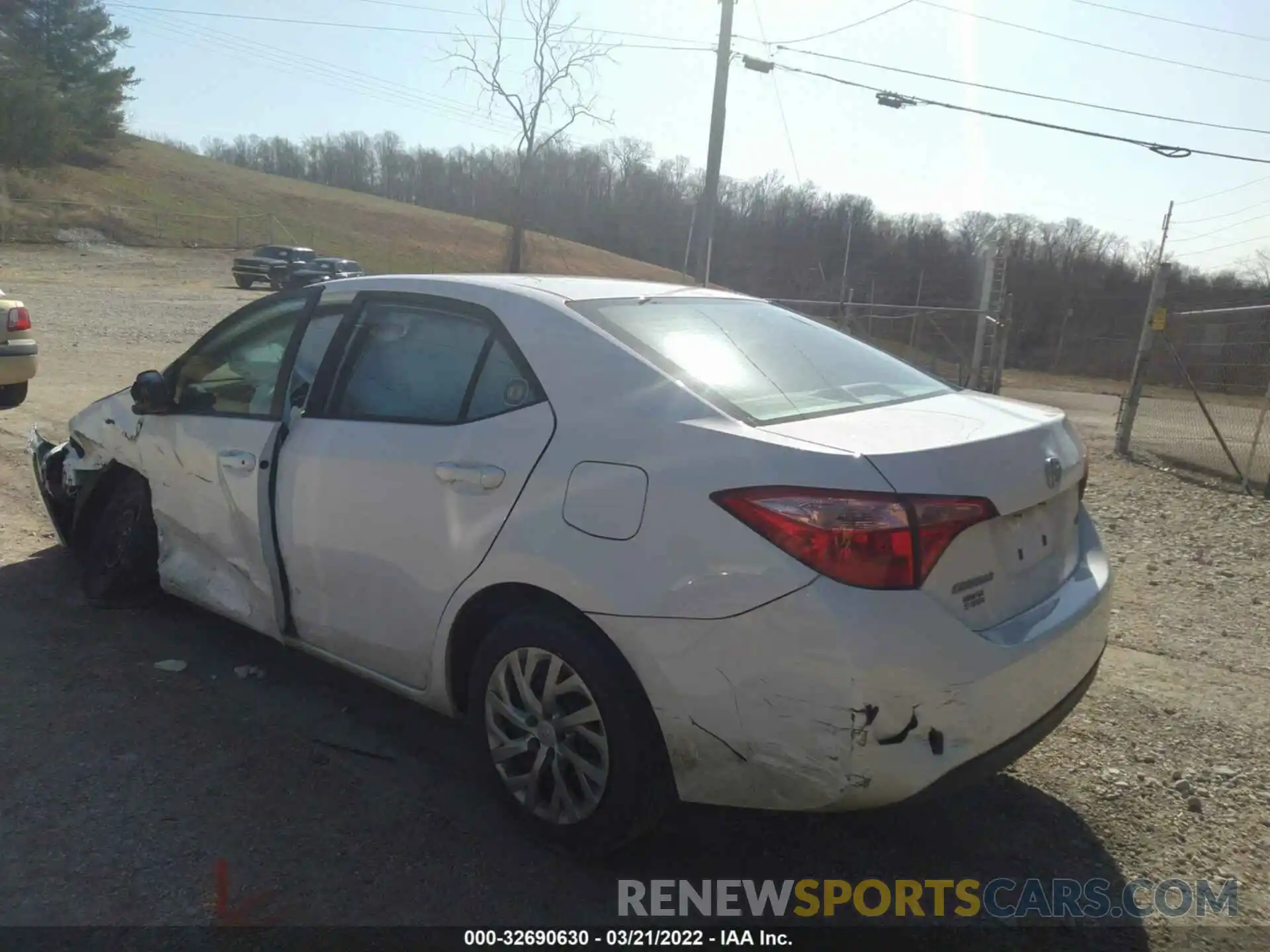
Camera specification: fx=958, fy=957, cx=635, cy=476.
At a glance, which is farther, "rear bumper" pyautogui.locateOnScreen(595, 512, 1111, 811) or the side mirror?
the side mirror

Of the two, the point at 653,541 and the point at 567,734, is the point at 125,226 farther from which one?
the point at 653,541

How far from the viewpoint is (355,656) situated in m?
3.38

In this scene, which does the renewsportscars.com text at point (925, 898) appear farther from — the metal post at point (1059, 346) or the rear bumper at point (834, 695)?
the metal post at point (1059, 346)

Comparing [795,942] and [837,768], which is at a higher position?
[837,768]

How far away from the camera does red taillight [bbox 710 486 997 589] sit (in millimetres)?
2264

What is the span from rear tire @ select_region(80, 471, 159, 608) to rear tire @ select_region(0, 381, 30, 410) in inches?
224

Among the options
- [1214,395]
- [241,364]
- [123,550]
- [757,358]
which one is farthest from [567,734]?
[1214,395]

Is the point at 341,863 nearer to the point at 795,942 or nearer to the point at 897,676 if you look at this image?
the point at 795,942

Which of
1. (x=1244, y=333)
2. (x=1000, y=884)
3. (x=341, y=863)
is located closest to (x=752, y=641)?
(x=1000, y=884)

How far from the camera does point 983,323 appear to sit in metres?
15.8

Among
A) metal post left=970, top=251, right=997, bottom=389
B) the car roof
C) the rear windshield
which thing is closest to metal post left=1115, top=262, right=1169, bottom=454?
metal post left=970, top=251, right=997, bottom=389

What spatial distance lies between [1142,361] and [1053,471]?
9501 millimetres

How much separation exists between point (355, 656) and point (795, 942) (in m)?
1.75

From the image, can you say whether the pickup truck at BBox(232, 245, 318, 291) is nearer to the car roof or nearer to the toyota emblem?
the car roof
